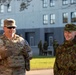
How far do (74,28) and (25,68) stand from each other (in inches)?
50.4

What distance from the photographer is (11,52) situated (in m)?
6.65

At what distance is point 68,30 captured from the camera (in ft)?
19.7

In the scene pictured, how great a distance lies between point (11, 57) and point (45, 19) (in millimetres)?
54254

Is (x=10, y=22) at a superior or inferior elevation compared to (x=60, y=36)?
superior

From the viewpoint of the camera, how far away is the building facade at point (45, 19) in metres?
59.0

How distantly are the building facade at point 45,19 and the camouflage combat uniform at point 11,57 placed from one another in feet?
165

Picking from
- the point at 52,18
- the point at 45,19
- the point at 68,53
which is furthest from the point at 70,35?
the point at 45,19

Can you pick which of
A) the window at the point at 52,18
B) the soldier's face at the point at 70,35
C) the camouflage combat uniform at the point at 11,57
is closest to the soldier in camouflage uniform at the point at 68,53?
the soldier's face at the point at 70,35

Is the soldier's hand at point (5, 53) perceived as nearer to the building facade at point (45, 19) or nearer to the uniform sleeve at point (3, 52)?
the uniform sleeve at point (3, 52)

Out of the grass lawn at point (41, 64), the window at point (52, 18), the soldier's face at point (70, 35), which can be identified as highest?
the soldier's face at point (70, 35)

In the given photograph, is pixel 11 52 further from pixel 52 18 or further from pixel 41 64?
pixel 52 18

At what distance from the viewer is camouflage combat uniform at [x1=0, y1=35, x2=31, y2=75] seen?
21.8 ft

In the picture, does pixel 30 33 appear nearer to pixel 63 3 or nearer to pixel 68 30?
pixel 63 3

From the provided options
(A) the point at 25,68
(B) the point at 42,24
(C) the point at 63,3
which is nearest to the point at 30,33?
(B) the point at 42,24
